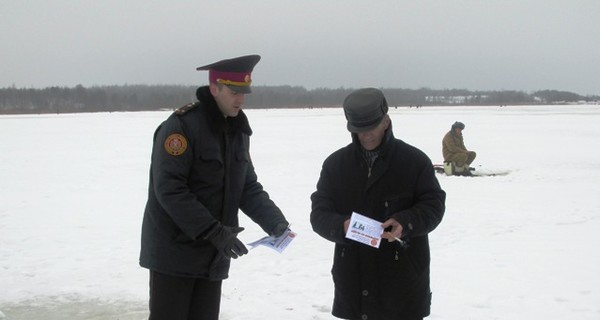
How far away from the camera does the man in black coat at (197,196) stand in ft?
9.95

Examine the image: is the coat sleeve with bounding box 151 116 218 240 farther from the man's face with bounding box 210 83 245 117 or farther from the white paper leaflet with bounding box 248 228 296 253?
the white paper leaflet with bounding box 248 228 296 253

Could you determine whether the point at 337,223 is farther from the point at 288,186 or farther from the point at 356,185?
the point at 288,186

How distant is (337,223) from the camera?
124 inches

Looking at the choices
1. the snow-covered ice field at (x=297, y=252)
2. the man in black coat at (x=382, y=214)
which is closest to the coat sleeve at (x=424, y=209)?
the man in black coat at (x=382, y=214)

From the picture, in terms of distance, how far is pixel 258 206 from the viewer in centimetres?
360

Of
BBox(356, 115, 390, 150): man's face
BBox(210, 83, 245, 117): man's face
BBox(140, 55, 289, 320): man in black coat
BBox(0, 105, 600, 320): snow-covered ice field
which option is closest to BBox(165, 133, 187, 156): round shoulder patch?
BBox(140, 55, 289, 320): man in black coat

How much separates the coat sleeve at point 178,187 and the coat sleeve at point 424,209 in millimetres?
987

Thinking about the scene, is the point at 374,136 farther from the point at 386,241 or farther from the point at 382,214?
the point at 386,241

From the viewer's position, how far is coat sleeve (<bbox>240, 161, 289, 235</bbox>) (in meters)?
3.56

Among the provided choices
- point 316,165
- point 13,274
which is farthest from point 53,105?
point 13,274

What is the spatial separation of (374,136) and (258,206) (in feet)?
2.94

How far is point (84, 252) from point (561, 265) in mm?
5433

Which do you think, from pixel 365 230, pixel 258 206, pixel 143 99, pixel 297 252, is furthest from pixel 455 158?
pixel 143 99

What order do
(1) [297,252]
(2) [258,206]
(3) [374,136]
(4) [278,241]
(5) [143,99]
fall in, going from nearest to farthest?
1. (3) [374,136]
2. (4) [278,241]
3. (2) [258,206]
4. (1) [297,252]
5. (5) [143,99]
